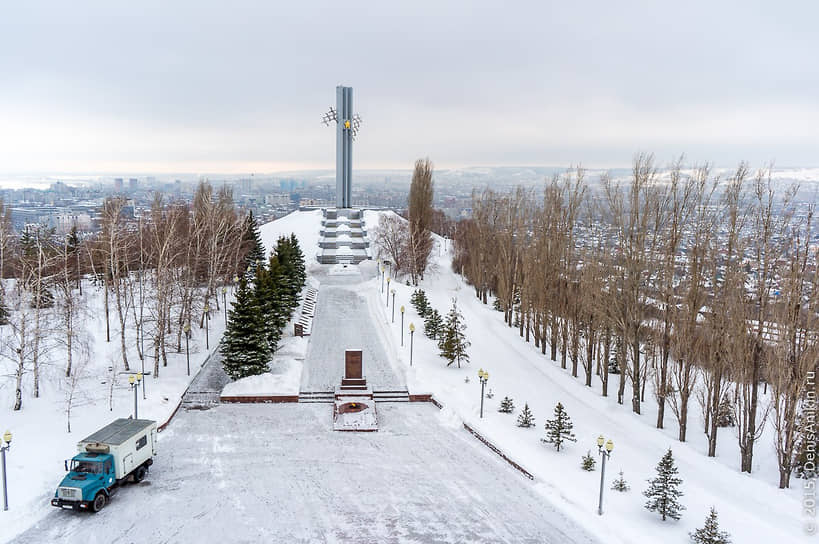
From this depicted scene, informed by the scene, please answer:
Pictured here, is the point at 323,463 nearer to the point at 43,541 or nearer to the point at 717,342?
the point at 43,541

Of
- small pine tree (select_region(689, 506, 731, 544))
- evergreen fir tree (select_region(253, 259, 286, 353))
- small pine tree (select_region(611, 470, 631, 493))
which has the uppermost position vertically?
evergreen fir tree (select_region(253, 259, 286, 353))

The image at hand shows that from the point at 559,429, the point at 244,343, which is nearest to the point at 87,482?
the point at 244,343

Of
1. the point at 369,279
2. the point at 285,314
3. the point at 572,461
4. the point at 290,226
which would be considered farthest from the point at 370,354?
the point at 290,226

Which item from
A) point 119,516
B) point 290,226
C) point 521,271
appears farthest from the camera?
point 290,226

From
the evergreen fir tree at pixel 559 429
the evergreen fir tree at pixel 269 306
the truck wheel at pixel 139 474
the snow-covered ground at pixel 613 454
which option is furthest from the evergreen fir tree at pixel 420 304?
the truck wheel at pixel 139 474

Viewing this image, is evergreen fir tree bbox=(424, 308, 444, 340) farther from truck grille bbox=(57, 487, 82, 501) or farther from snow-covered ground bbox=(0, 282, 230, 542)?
truck grille bbox=(57, 487, 82, 501)

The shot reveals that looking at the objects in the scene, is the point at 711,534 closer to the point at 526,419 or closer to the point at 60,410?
the point at 526,419

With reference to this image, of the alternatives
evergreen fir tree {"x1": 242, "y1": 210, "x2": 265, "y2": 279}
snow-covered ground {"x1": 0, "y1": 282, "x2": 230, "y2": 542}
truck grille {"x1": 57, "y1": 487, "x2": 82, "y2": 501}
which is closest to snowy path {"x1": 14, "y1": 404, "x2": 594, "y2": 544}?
truck grille {"x1": 57, "y1": 487, "x2": 82, "y2": 501}
